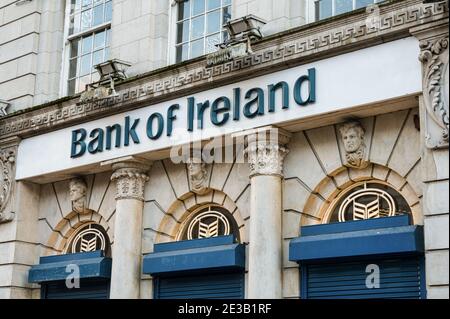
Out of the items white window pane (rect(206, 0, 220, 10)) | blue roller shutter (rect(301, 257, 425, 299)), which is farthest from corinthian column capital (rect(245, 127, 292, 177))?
white window pane (rect(206, 0, 220, 10))

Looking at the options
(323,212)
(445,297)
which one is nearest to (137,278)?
(323,212)

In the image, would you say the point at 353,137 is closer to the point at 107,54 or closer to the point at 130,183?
the point at 130,183

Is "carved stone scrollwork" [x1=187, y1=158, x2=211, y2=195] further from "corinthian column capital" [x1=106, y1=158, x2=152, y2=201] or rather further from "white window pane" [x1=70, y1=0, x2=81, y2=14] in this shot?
"white window pane" [x1=70, y1=0, x2=81, y2=14]

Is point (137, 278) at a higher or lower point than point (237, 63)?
lower

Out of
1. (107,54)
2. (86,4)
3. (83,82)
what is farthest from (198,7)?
(86,4)

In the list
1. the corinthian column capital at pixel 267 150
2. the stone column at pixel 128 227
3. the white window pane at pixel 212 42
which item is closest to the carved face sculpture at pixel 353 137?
the corinthian column capital at pixel 267 150

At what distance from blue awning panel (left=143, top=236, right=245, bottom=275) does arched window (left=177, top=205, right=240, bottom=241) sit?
1.29 ft

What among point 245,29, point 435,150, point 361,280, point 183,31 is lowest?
point 361,280

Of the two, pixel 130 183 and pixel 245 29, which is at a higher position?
pixel 245 29

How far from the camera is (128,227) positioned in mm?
17688

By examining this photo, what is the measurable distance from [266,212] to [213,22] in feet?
16.4
